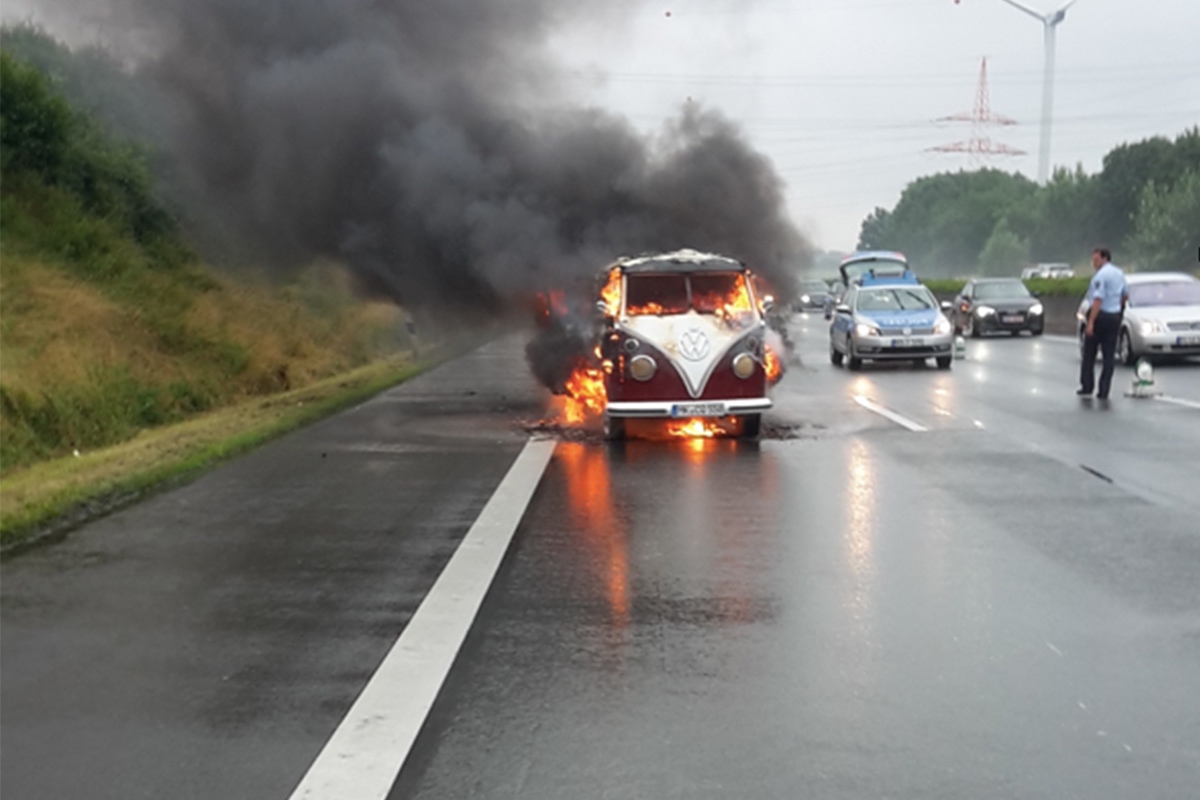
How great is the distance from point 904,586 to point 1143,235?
81.0 metres

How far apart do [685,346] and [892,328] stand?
10530mm

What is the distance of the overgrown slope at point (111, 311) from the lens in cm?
1727

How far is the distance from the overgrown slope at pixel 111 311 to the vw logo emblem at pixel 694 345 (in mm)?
7600

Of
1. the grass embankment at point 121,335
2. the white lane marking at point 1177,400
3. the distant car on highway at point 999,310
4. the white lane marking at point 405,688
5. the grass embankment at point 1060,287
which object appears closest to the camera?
the white lane marking at point 405,688

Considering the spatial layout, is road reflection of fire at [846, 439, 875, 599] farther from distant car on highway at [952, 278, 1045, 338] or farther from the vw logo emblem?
distant car on highway at [952, 278, 1045, 338]

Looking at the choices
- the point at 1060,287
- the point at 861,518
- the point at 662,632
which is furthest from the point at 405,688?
the point at 1060,287

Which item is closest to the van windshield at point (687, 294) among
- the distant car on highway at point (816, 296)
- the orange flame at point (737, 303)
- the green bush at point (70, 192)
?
the orange flame at point (737, 303)

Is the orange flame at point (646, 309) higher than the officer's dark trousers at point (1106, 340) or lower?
higher

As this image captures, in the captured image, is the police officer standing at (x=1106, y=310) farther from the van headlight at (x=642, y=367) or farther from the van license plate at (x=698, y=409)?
the van headlight at (x=642, y=367)

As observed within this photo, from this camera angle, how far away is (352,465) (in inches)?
484

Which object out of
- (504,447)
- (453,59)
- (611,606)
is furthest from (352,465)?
(453,59)

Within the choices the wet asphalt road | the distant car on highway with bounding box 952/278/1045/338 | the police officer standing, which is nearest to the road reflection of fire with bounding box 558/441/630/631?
the wet asphalt road

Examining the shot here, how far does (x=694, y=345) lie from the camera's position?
13.8 m

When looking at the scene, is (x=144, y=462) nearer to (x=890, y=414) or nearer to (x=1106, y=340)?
(x=890, y=414)
